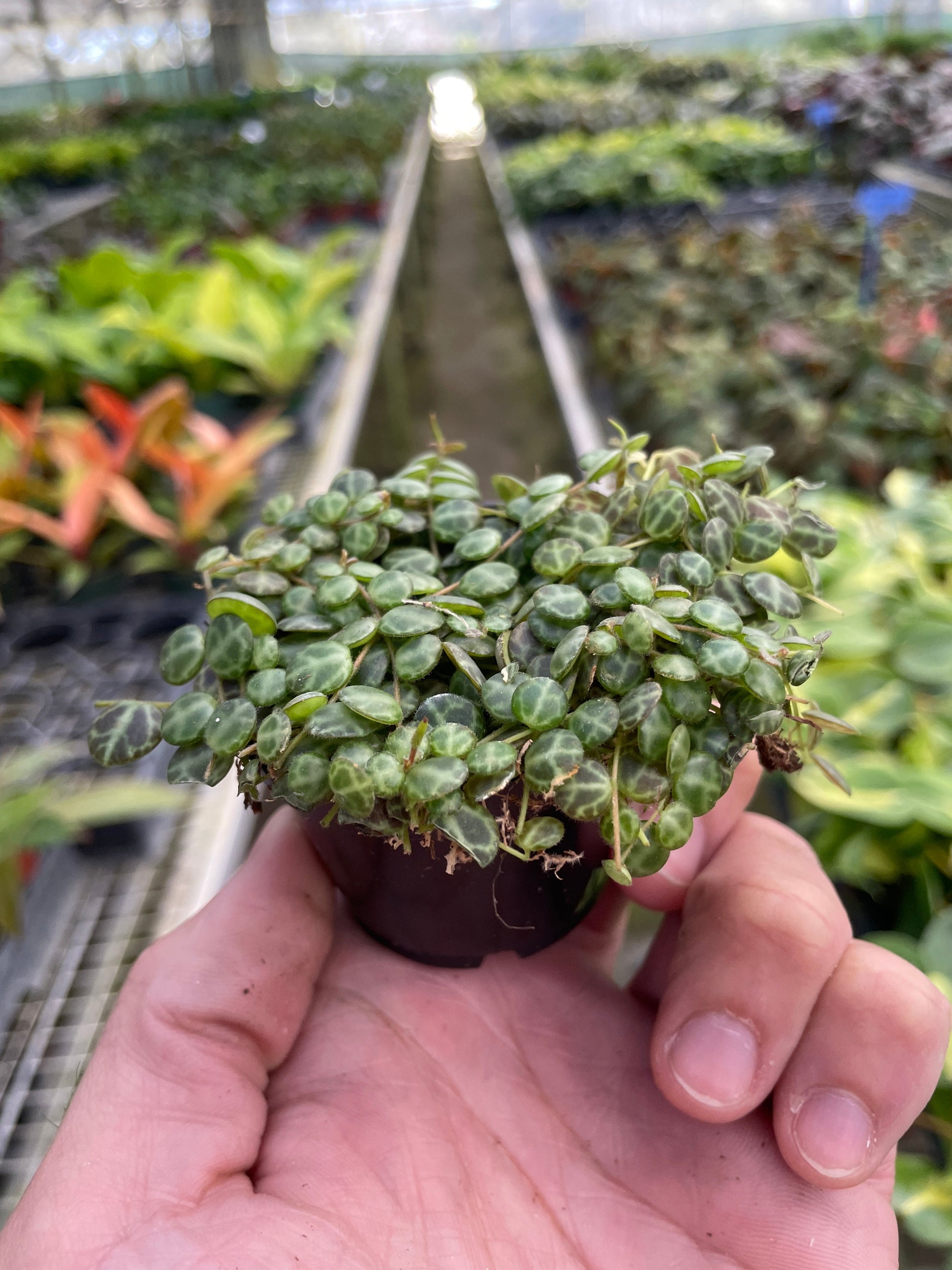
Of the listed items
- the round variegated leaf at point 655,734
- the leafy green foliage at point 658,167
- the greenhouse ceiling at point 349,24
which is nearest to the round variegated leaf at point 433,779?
the round variegated leaf at point 655,734

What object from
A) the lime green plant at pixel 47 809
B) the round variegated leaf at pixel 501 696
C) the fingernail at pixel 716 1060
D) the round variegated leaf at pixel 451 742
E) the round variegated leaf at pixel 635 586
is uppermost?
the round variegated leaf at pixel 635 586

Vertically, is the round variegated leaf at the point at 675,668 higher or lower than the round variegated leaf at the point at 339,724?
higher

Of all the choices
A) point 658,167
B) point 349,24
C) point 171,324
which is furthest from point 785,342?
point 349,24

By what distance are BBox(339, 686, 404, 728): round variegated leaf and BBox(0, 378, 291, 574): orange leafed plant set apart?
103cm

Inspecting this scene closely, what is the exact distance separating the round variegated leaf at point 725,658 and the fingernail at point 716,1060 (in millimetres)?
253

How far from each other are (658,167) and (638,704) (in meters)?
3.61

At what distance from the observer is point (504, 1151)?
624 millimetres

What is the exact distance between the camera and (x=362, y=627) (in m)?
0.53

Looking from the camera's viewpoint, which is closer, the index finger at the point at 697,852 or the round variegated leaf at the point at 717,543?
the round variegated leaf at the point at 717,543

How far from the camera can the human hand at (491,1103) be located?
21.1 inches

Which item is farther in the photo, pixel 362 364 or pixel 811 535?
pixel 362 364

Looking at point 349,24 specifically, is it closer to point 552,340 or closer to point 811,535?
point 552,340

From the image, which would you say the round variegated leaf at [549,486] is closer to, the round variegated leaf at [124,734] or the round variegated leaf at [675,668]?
the round variegated leaf at [675,668]

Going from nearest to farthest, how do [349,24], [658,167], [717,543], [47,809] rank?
1. [717,543]
2. [47,809]
3. [658,167]
4. [349,24]
